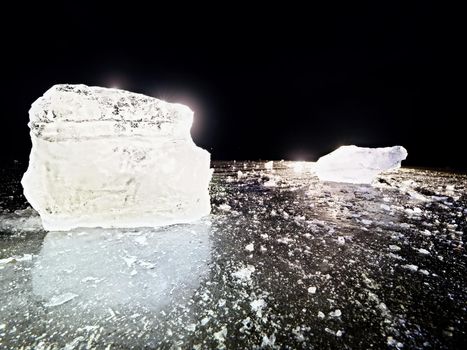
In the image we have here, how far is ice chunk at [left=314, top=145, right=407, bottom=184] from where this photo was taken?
5004 mm

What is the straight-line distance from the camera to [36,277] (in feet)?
4.60

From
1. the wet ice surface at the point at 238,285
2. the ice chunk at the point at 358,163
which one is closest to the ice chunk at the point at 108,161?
the wet ice surface at the point at 238,285

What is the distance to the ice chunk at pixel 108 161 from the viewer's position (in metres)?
2.12

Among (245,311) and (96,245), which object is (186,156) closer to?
(96,245)

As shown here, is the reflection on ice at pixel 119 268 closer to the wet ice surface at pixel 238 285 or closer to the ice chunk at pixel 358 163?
the wet ice surface at pixel 238 285

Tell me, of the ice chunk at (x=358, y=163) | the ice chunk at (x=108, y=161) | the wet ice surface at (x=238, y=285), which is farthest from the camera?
the ice chunk at (x=358, y=163)

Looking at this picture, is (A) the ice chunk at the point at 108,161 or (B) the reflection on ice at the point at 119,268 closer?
(B) the reflection on ice at the point at 119,268

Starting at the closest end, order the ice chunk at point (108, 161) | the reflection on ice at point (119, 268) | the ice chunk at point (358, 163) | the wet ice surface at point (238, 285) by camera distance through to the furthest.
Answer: the wet ice surface at point (238, 285), the reflection on ice at point (119, 268), the ice chunk at point (108, 161), the ice chunk at point (358, 163)

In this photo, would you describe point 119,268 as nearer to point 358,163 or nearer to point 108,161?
point 108,161

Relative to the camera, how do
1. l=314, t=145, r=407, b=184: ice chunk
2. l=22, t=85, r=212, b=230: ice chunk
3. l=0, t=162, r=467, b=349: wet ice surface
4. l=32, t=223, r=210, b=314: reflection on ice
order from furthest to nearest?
l=314, t=145, r=407, b=184: ice chunk → l=22, t=85, r=212, b=230: ice chunk → l=32, t=223, r=210, b=314: reflection on ice → l=0, t=162, r=467, b=349: wet ice surface

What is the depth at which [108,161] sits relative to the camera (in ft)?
7.28

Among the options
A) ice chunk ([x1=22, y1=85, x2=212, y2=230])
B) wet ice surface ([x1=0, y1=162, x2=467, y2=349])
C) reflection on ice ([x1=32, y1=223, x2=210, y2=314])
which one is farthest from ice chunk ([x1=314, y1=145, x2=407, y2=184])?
reflection on ice ([x1=32, y1=223, x2=210, y2=314])

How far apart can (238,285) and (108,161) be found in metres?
1.56

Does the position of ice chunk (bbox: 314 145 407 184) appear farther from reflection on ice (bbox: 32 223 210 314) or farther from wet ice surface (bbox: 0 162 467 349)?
reflection on ice (bbox: 32 223 210 314)
